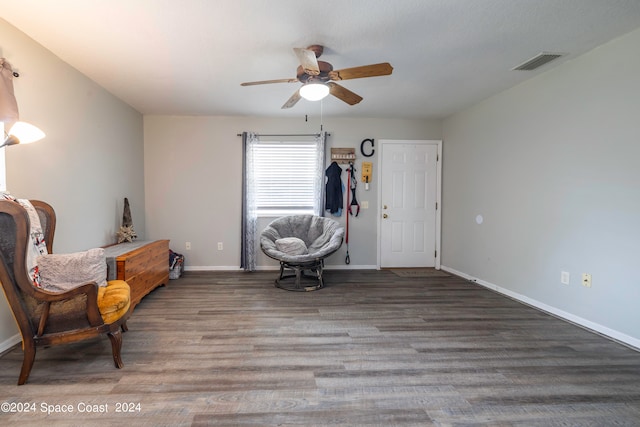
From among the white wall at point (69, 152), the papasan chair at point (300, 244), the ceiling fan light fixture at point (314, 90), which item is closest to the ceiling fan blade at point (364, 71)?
the ceiling fan light fixture at point (314, 90)

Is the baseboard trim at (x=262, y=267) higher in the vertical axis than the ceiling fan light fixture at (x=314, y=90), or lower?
lower

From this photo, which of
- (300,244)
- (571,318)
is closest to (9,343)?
(300,244)

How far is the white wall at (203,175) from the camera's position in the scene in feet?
15.2

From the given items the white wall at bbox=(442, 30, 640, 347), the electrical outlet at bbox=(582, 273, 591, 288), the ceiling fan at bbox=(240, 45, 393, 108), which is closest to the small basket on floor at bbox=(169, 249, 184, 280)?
the ceiling fan at bbox=(240, 45, 393, 108)

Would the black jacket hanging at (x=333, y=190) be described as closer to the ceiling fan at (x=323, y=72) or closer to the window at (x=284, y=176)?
the window at (x=284, y=176)

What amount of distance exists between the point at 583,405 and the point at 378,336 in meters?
1.28

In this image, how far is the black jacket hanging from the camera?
471 centimetres

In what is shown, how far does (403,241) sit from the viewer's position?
4.93 meters

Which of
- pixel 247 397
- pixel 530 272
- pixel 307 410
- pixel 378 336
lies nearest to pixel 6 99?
pixel 247 397

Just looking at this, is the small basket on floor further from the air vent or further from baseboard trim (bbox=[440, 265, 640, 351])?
A: the air vent

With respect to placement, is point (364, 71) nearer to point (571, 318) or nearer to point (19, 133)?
point (19, 133)

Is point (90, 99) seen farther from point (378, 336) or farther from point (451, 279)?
point (451, 279)

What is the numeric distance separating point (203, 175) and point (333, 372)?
373cm

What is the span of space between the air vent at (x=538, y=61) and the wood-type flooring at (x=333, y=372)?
2.44m
